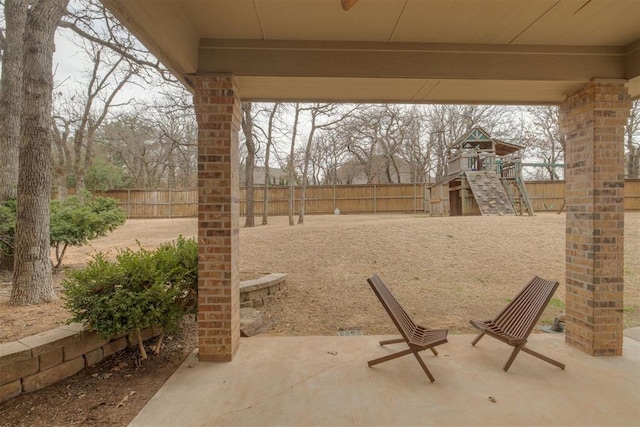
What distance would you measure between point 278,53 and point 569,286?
373 cm

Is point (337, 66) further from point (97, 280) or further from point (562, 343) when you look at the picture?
point (562, 343)

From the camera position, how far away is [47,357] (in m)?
2.60

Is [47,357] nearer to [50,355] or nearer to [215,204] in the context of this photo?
[50,355]

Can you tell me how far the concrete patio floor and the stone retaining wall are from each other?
83cm

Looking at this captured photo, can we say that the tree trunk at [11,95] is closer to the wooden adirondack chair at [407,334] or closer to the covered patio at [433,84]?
the covered patio at [433,84]

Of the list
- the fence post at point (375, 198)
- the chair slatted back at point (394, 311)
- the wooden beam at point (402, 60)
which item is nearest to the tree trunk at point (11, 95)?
the wooden beam at point (402, 60)

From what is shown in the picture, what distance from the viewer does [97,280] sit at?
9.21 ft

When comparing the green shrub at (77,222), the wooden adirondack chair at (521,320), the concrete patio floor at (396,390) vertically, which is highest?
the green shrub at (77,222)

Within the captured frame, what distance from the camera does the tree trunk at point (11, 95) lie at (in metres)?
4.77

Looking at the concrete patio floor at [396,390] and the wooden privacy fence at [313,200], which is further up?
the wooden privacy fence at [313,200]

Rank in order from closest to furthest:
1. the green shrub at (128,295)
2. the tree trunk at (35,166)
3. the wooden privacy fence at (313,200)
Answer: the green shrub at (128,295)
the tree trunk at (35,166)
the wooden privacy fence at (313,200)

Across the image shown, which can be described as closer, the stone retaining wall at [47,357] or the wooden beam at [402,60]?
the stone retaining wall at [47,357]

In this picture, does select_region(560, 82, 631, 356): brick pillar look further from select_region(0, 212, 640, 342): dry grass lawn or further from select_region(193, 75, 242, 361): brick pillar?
select_region(193, 75, 242, 361): brick pillar

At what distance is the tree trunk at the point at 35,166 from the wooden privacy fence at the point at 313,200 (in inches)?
541
